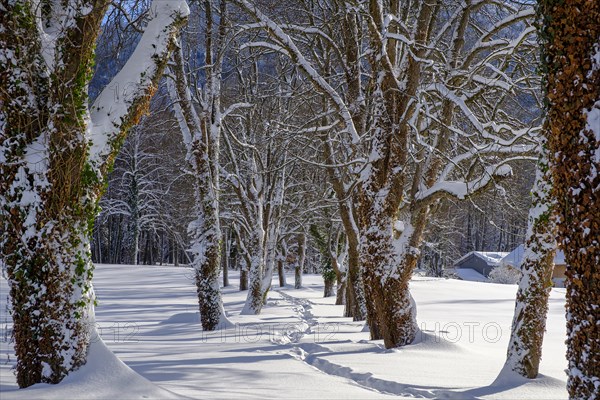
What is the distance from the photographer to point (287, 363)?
6734 mm

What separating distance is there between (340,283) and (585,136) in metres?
16.0

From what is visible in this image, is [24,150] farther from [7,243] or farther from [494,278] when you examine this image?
[494,278]

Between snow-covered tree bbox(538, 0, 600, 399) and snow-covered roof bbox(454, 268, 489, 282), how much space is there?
4373 cm

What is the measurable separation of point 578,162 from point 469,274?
45971 mm

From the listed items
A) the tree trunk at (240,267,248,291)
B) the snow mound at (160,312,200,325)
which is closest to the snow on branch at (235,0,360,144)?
the snow mound at (160,312,200,325)

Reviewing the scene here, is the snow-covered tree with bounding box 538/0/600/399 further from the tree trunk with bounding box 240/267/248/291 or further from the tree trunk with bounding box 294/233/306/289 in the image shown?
the tree trunk with bounding box 294/233/306/289

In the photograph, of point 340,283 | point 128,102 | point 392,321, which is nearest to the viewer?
point 128,102

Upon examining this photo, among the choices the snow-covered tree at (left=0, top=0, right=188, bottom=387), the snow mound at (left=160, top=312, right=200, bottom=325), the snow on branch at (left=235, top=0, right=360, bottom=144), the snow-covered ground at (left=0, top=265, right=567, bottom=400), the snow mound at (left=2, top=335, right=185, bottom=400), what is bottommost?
the snow mound at (left=160, top=312, right=200, bottom=325)

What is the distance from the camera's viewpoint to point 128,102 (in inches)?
191

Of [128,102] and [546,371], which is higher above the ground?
[128,102]

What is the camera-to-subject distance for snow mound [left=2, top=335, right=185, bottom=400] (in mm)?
4020

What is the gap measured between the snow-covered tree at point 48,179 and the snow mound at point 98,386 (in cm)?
12

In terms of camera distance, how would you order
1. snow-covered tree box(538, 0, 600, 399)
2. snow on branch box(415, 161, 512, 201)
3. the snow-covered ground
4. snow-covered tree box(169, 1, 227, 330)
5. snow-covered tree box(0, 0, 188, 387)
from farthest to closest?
1. snow-covered tree box(169, 1, 227, 330)
2. snow on branch box(415, 161, 512, 201)
3. the snow-covered ground
4. snow-covered tree box(0, 0, 188, 387)
5. snow-covered tree box(538, 0, 600, 399)

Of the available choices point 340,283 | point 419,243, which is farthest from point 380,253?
point 340,283
